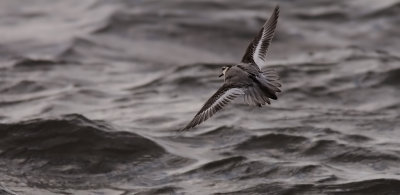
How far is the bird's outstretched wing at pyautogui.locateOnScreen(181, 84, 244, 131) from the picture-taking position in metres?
7.55

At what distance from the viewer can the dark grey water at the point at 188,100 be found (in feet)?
29.6

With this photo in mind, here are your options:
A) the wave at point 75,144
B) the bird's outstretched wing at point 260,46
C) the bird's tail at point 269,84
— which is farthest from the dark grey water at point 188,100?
the bird's tail at point 269,84

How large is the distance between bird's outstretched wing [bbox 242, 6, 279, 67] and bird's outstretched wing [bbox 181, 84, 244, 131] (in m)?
0.56

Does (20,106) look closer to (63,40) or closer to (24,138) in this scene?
(24,138)

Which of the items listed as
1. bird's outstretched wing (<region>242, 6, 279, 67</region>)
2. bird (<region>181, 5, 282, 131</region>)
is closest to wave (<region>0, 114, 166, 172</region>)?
bird's outstretched wing (<region>242, 6, 279, 67</region>)

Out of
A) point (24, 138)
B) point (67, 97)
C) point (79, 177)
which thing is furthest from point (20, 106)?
point (79, 177)

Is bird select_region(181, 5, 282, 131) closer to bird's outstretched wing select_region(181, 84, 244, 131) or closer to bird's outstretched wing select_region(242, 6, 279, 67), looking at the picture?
bird's outstretched wing select_region(181, 84, 244, 131)

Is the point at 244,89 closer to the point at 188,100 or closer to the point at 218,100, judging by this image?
the point at 218,100

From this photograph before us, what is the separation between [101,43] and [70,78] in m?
1.90

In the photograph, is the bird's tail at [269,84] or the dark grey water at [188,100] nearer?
the bird's tail at [269,84]

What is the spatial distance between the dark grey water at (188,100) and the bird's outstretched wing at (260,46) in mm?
1330

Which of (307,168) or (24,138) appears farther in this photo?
(24,138)

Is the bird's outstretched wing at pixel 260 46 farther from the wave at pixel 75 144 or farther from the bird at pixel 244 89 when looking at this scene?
the wave at pixel 75 144

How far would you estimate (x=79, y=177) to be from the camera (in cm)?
909
